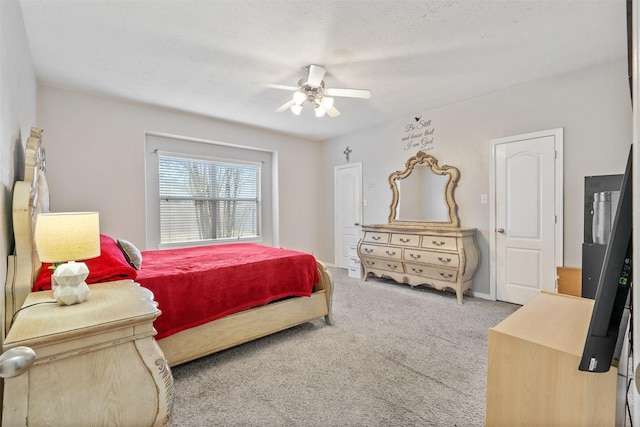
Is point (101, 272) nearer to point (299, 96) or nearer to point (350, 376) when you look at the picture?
point (350, 376)

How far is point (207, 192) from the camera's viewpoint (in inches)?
180

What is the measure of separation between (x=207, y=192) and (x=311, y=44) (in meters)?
2.95

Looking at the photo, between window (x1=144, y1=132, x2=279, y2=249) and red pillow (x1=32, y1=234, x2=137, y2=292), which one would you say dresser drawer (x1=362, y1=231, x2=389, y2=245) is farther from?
red pillow (x1=32, y1=234, x2=137, y2=292)

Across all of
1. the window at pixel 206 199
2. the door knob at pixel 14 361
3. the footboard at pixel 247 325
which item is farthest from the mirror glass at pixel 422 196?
the door knob at pixel 14 361

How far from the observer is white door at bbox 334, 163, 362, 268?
5.22m

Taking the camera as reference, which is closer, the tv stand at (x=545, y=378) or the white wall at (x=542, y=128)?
the tv stand at (x=545, y=378)

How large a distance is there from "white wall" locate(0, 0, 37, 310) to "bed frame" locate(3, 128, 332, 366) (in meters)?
0.05

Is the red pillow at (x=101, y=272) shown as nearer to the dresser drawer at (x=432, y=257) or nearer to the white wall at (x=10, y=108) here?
the white wall at (x=10, y=108)

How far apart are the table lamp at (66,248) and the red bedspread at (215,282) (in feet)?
2.07

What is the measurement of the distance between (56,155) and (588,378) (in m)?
4.58

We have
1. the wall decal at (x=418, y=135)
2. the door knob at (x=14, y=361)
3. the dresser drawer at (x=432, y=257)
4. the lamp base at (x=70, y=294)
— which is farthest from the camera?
the wall decal at (x=418, y=135)

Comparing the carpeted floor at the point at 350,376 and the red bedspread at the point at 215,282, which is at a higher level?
the red bedspread at the point at 215,282

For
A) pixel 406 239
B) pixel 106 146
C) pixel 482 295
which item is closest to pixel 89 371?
pixel 106 146

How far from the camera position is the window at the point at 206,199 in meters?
4.22
